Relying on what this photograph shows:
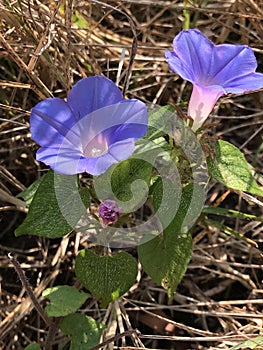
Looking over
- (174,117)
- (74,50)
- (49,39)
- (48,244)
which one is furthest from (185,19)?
(48,244)

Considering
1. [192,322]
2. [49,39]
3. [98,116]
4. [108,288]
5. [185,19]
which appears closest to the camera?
[98,116]

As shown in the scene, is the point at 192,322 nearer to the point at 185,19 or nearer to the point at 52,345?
the point at 52,345

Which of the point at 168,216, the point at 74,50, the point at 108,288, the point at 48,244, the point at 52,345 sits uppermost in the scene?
the point at 74,50

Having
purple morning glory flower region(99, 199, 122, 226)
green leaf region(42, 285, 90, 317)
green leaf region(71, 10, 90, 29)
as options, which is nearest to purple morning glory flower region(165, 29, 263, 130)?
purple morning glory flower region(99, 199, 122, 226)

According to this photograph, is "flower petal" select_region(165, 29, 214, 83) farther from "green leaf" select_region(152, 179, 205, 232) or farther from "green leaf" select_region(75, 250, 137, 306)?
"green leaf" select_region(75, 250, 137, 306)

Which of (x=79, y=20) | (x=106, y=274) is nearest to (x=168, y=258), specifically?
(x=106, y=274)
